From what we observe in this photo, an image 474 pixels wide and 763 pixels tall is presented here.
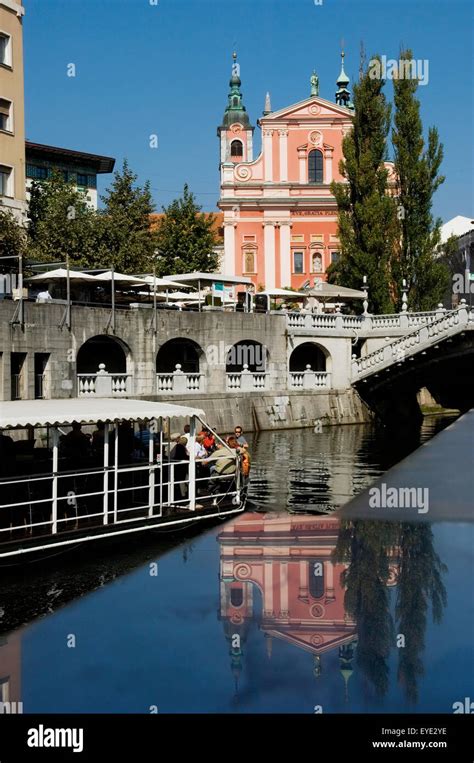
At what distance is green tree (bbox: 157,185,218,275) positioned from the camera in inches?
2739

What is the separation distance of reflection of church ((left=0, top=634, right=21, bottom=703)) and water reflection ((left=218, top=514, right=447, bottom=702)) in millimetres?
2404

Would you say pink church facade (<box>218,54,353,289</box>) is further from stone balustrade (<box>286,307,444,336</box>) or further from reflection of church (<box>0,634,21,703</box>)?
reflection of church (<box>0,634,21,703</box>)

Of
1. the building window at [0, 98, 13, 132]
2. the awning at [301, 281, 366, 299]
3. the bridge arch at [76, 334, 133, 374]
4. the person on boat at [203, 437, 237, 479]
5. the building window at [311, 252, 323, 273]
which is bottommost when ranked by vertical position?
the person on boat at [203, 437, 237, 479]

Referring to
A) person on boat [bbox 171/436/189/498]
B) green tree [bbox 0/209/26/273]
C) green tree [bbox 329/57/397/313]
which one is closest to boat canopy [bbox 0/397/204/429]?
person on boat [bbox 171/436/189/498]

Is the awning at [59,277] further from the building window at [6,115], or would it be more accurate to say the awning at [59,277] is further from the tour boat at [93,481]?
the tour boat at [93,481]

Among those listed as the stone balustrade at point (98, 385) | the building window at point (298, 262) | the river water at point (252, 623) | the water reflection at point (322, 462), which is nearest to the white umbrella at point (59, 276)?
the stone balustrade at point (98, 385)

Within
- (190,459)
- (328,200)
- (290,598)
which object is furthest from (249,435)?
(328,200)

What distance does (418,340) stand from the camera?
151 feet

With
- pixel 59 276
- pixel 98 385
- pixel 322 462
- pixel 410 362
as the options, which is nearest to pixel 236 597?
pixel 322 462

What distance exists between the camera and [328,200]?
7544cm

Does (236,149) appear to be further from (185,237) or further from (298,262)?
(185,237)

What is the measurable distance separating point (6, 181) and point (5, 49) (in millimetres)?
5828

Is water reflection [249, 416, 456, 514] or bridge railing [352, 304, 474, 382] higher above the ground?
bridge railing [352, 304, 474, 382]

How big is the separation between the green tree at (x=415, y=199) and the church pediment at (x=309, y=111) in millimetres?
19954
